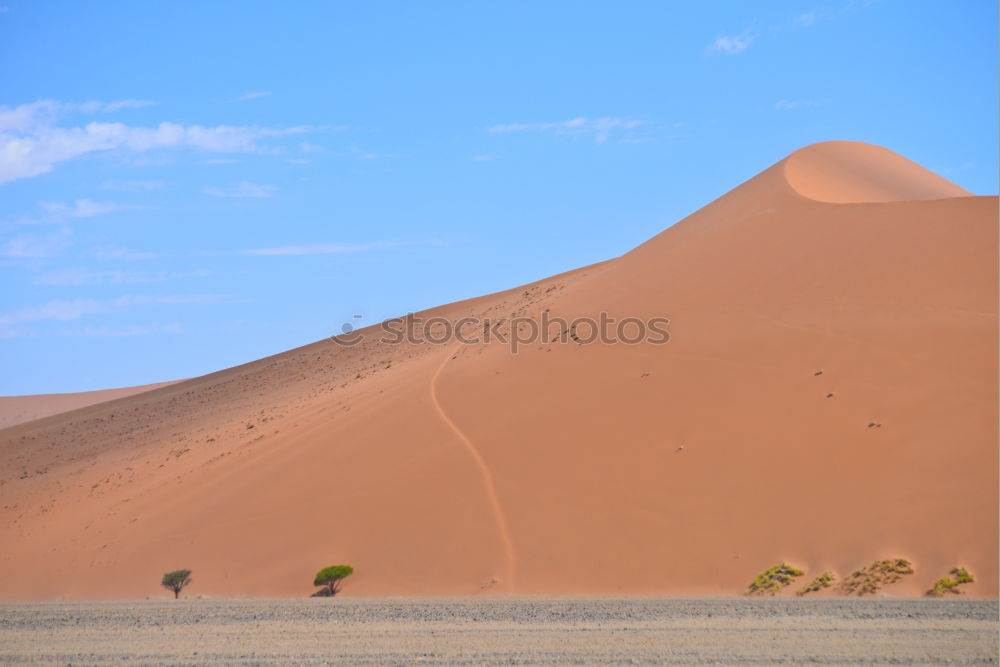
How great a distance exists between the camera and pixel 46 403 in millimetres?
111250

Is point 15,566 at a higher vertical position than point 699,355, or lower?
lower

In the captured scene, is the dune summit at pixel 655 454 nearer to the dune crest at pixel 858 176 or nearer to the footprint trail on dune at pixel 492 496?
the footprint trail on dune at pixel 492 496

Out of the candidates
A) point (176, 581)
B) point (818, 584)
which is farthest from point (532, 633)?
point (176, 581)

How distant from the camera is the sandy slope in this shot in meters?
102

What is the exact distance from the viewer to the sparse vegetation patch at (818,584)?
12820 millimetres

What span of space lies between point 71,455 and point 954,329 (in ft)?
96.4

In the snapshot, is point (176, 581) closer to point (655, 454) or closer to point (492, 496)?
point (492, 496)

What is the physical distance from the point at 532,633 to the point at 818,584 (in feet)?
14.9

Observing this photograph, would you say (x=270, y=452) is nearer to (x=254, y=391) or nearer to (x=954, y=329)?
(x=254, y=391)

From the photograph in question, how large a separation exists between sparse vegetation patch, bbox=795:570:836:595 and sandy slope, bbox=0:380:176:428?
96156mm

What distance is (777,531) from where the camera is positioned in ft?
46.4

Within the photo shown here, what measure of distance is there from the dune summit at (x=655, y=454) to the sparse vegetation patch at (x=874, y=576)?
6.3 inches

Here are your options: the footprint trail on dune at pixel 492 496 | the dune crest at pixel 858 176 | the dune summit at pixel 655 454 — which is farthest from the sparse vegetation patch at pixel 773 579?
the dune crest at pixel 858 176

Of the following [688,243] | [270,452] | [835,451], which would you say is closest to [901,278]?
[835,451]
